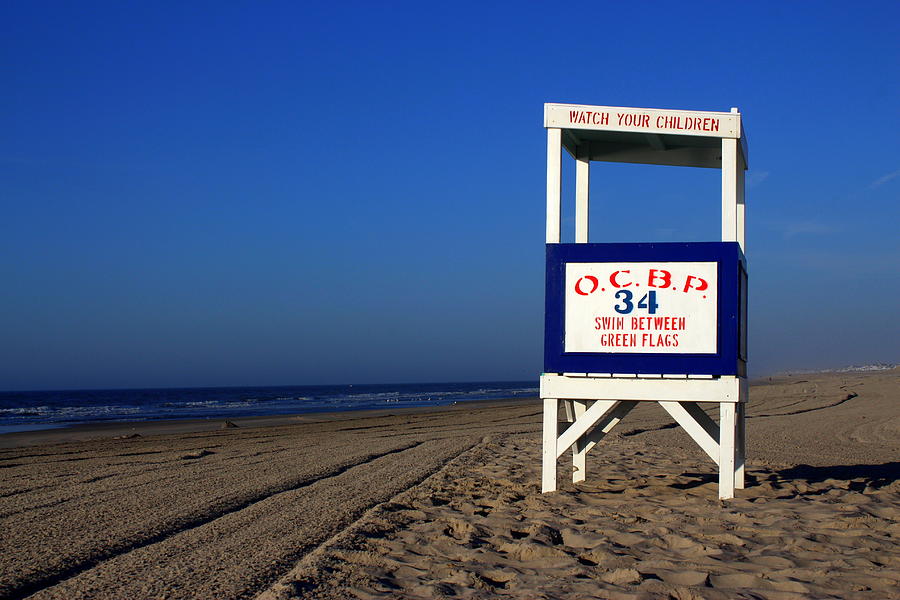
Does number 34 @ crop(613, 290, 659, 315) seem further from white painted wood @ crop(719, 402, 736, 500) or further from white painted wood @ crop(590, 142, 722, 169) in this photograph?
white painted wood @ crop(590, 142, 722, 169)

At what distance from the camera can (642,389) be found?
7.19 meters

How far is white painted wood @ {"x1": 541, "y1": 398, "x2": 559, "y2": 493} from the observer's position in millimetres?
7469

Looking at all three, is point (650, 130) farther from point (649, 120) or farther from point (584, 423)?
point (584, 423)

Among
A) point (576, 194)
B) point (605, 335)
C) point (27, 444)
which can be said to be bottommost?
point (27, 444)

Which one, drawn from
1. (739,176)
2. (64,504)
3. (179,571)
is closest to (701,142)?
(739,176)

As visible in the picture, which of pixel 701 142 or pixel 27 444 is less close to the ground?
pixel 701 142

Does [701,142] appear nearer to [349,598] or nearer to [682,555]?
[682,555]

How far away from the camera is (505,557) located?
17.2 feet

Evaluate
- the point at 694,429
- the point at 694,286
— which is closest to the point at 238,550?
the point at 694,429

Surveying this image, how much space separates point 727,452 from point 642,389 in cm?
92

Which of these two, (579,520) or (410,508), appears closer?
(579,520)

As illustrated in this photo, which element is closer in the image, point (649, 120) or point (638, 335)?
point (638, 335)

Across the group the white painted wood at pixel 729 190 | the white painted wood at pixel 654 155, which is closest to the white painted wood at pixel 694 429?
the white painted wood at pixel 729 190

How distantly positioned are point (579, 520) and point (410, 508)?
61.2 inches
